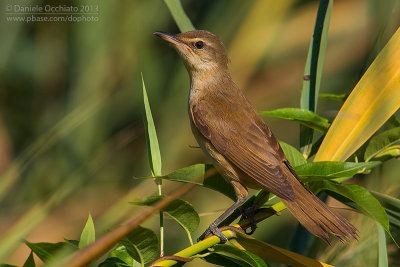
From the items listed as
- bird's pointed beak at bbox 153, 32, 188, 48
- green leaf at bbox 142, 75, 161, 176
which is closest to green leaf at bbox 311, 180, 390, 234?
green leaf at bbox 142, 75, 161, 176

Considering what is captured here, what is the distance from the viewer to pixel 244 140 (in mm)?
1965

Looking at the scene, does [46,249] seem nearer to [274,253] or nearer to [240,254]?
[240,254]

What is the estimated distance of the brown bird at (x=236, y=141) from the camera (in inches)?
58.9

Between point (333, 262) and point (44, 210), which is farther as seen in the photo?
point (333, 262)

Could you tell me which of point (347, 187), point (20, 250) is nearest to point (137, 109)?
point (20, 250)

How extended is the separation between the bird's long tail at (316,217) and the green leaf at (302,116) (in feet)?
0.65

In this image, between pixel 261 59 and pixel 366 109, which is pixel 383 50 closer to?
pixel 366 109

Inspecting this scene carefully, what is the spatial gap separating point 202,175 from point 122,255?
0.79ft

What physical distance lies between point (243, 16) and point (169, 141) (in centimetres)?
76

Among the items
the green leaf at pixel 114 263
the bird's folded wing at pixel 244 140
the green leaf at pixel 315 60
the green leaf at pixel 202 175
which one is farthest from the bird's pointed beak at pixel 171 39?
the green leaf at pixel 114 263

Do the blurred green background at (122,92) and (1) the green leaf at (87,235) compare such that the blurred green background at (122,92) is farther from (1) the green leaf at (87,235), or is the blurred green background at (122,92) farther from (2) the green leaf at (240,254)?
(2) the green leaf at (240,254)

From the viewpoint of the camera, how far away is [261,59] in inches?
80.8

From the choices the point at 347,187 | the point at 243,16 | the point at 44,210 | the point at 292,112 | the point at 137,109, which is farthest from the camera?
the point at 243,16

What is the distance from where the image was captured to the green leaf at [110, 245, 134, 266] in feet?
3.53
